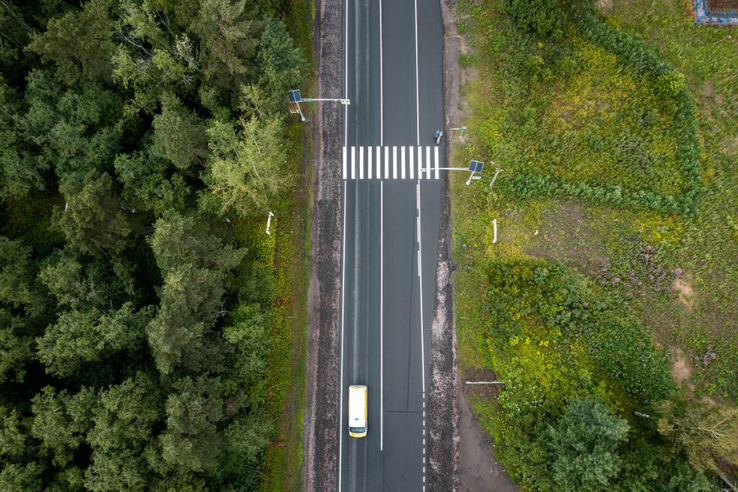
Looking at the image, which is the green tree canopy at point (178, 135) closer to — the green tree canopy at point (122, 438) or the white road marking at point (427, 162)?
the green tree canopy at point (122, 438)

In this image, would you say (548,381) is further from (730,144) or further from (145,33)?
(145,33)

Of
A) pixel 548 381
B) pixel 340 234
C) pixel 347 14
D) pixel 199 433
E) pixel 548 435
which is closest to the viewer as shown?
pixel 199 433

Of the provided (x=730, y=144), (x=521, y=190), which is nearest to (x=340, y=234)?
(x=521, y=190)

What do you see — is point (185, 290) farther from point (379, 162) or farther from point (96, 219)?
point (379, 162)

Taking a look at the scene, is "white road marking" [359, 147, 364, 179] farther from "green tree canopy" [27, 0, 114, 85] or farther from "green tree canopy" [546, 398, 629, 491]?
"green tree canopy" [546, 398, 629, 491]

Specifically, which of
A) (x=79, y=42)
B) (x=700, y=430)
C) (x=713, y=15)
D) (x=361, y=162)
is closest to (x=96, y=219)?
(x=79, y=42)

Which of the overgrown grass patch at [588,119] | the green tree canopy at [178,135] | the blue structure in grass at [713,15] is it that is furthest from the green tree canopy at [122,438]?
the blue structure in grass at [713,15]
